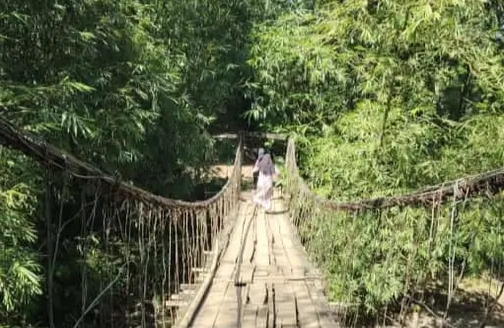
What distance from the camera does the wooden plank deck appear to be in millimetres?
2619

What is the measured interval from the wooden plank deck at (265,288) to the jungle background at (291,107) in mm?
389

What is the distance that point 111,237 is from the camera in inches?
176

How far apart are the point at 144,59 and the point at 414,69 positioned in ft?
7.21

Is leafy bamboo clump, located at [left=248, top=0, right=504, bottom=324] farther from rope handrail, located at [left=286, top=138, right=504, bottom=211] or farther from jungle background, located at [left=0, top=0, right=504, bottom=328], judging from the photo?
rope handrail, located at [left=286, top=138, right=504, bottom=211]

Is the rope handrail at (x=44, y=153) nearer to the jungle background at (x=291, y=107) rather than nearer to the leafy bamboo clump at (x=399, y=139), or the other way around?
the jungle background at (x=291, y=107)

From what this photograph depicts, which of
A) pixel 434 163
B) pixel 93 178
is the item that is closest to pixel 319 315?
pixel 93 178

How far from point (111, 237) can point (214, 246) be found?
0.83m

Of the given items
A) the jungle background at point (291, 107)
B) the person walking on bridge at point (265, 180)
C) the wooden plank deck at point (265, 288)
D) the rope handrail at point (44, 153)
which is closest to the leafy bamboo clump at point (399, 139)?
the jungle background at point (291, 107)

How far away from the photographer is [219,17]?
693 centimetres

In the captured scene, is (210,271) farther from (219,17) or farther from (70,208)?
(219,17)

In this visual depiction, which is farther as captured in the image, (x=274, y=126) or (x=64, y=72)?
(x=274, y=126)

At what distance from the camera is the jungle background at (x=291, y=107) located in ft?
9.86

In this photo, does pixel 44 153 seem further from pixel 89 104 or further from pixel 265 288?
pixel 89 104

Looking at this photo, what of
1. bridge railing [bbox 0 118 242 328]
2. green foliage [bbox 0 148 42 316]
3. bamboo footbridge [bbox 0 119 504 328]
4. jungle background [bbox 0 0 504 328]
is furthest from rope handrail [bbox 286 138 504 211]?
green foliage [bbox 0 148 42 316]
